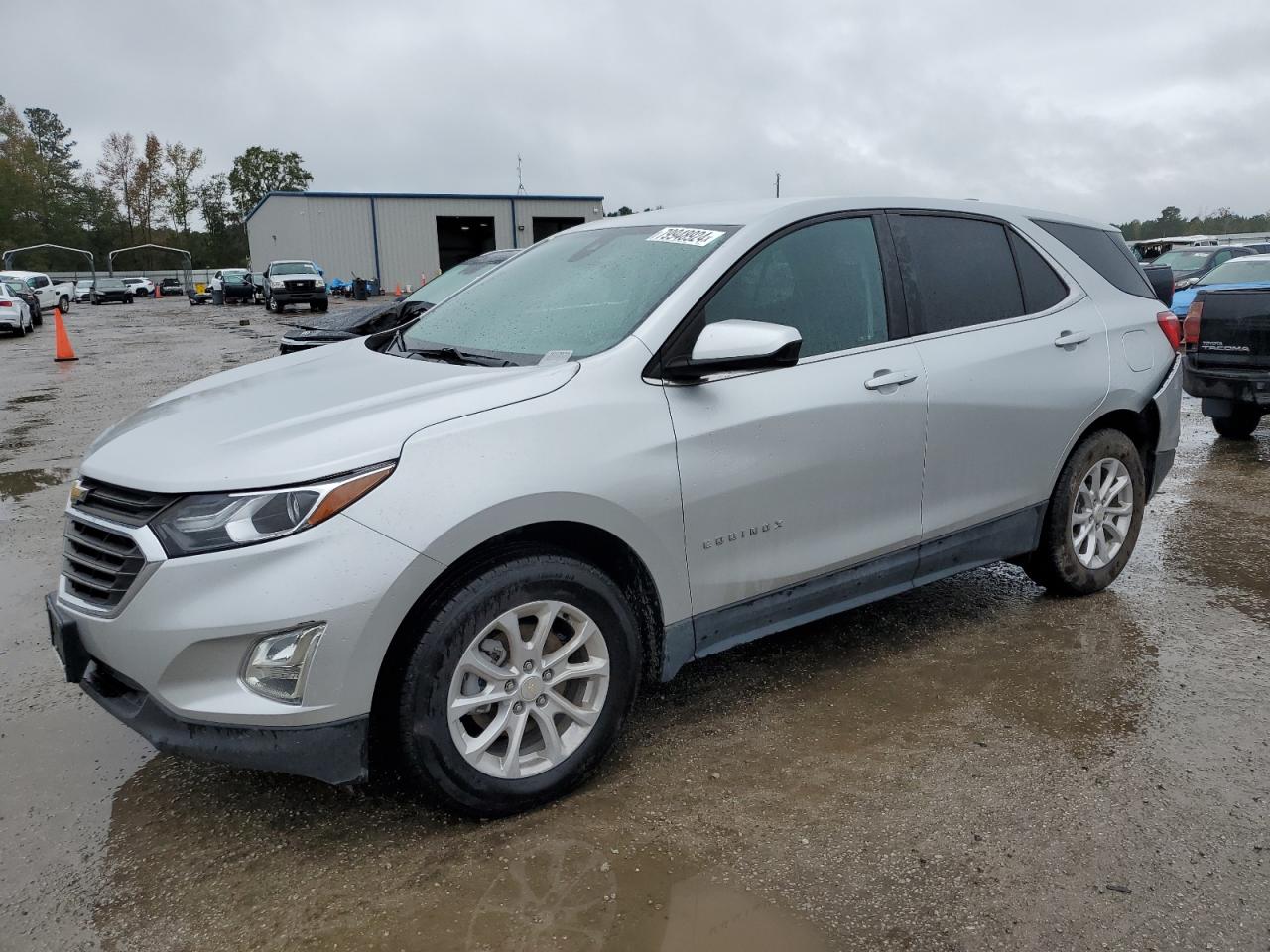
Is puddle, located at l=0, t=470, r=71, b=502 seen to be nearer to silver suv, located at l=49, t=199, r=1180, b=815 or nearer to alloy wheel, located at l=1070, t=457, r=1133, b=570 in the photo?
silver suv, located at l=49, t=199, r=1180, b=815

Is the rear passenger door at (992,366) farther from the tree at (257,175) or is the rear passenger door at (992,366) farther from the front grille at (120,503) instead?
the tree at (257,175)

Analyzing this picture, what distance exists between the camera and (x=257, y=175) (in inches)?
3767

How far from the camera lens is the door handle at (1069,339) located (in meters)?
4.12

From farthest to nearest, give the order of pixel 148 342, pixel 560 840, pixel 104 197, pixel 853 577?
pixel 104 197, pixel 148 342, pixel 853 577, pixel 560 840

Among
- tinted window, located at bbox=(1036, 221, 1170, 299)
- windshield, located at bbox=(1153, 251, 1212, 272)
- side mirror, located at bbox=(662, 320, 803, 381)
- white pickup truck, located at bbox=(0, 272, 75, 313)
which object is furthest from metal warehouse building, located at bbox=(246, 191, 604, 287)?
side mirror, located at bbox=(662, 320, 803, 381)

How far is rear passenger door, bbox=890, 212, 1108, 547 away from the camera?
3701 millimetres

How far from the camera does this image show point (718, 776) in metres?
3.04

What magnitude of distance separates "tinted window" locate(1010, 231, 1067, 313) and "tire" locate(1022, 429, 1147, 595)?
25.0 inches

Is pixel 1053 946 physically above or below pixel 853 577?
below

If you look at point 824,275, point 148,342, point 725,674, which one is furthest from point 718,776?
point 148,342

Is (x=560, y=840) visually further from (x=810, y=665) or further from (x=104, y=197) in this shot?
(x=104, y=197)

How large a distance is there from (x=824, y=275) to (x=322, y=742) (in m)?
2.26

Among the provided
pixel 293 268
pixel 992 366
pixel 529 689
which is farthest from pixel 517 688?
pixel 293 268

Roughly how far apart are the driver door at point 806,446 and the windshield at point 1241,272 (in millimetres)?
6937
